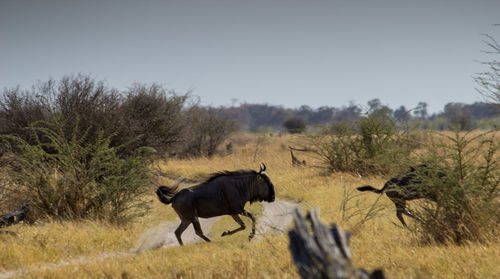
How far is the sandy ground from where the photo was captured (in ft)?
20.0

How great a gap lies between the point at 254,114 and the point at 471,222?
134184 millimetres

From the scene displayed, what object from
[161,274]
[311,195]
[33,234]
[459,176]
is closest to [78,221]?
[33,234]

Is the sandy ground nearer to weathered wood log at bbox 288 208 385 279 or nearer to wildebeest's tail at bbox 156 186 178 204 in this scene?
wildebeest's tail at bbox 156 186 178 204

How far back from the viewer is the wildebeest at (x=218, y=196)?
7496mm

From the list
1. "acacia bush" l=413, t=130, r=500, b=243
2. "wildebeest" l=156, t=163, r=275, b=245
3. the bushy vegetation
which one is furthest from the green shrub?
"acacia bush" l=413, t=130, r=500, b=243

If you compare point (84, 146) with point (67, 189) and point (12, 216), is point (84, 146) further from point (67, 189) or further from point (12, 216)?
point (12, 216)

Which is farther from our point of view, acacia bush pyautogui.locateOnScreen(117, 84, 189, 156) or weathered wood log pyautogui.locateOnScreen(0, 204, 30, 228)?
acacia bush pyautogui.locateOnScreen(117, 84, 189, 156)

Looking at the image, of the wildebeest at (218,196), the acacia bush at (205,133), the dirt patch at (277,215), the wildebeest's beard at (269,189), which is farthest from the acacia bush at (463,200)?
the acacia bush at (205,133)

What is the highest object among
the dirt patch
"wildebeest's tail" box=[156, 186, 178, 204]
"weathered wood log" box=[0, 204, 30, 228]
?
"wildebeest's tail" box=[156, 186, 178, 204]

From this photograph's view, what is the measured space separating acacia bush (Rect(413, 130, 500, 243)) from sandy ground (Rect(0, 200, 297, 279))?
2396 millimetres

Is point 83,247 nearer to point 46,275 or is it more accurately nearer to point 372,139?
point 46,275

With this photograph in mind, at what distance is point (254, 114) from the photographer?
139375mm

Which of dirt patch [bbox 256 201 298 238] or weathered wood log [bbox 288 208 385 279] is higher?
weathered wood log [bbox 288 208 385 279]

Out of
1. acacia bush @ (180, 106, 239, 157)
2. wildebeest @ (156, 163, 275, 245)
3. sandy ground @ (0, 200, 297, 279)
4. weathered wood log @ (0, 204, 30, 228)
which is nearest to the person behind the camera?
sandy ground @ (0, 200, 297, 279)
